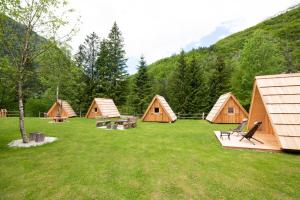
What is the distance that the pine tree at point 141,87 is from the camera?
96.9ft

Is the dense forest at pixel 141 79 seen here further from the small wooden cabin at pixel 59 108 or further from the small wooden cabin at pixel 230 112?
the small wooden cabin at pixel 230 112

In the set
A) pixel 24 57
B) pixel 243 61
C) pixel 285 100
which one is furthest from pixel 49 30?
pixel 243 61

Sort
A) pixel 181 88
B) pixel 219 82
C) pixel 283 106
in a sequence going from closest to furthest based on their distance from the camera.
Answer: pixel 283 106, pixel 219 82, pixel 181 88

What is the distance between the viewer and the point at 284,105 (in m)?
8.10

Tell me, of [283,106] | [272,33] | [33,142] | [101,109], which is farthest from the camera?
[272,33]

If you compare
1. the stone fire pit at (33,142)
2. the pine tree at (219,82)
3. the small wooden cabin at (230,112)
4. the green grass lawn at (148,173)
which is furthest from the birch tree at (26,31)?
the pine tree at (219,82)

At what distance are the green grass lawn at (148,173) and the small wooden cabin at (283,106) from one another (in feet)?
2.45

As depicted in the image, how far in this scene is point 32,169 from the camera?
18.7 feet

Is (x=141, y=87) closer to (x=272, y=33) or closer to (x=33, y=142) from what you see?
(x=33, y=142)

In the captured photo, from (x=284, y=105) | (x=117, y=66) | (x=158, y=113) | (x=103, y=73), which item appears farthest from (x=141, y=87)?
(x=284, y=105)

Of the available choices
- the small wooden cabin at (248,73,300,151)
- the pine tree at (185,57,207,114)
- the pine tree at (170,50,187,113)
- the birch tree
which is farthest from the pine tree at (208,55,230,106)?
the birch tree

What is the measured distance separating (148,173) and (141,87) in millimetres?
24891

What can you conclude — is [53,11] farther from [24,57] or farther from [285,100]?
[285,100]

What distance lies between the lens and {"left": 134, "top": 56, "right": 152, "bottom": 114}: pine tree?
96.9ft
